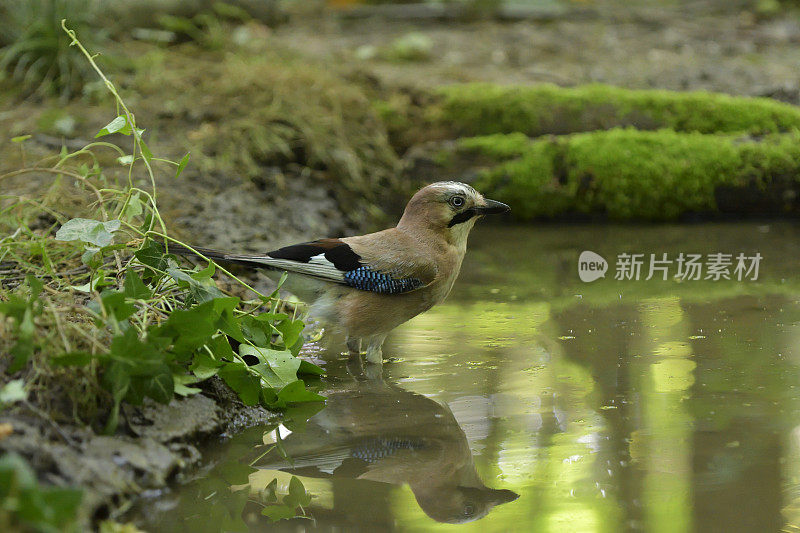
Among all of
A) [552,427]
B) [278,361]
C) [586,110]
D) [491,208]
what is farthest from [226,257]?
[586,110]

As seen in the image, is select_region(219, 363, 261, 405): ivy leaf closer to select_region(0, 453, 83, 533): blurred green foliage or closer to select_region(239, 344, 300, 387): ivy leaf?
select_region(239, 344, 300, 387): ivy leaf

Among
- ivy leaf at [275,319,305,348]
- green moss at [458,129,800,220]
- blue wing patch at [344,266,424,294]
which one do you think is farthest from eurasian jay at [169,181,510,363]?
green moss at [458,129,800,220]

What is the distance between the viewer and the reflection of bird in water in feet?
10.2

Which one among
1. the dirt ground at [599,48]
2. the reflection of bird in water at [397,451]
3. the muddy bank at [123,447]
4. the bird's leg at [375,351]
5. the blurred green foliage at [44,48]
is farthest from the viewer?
the dirt ground at [599,48]

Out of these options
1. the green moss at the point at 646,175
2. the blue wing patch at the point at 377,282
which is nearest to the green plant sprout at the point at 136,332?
the blue wing patch at the point at 377,282

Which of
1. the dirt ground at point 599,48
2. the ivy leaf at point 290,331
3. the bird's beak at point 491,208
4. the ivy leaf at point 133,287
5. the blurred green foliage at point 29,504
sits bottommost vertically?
the ivy leaf at point 290,331

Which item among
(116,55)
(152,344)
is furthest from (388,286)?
(116,55)

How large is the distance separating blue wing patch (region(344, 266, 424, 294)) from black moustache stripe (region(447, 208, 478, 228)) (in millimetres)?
379

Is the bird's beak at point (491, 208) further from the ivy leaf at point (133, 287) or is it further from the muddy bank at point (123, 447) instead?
the ivy leaf at point (133, 287)

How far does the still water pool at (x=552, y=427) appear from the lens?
298 cm

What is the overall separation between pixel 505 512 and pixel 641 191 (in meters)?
5.23

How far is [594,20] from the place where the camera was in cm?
1260

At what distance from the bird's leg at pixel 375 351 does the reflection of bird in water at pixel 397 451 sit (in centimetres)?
45

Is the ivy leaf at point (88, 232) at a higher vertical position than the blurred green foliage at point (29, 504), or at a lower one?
higher
